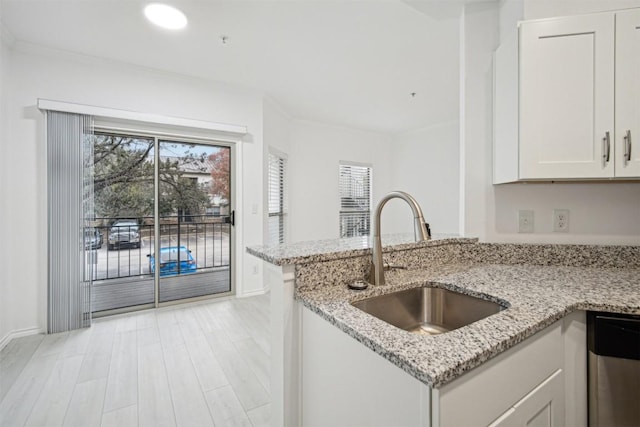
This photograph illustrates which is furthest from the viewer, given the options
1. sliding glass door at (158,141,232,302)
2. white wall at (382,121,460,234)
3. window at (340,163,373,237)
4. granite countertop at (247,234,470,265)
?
window at (340,163,373,237)

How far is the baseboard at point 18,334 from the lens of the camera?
2.34 metres

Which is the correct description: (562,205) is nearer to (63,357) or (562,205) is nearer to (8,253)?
(63,357)

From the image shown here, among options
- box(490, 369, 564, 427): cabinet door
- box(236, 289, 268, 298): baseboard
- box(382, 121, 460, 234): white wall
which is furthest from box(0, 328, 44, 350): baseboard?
box(382, 121, 460, 234): white wall

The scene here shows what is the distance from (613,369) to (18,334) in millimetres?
4015

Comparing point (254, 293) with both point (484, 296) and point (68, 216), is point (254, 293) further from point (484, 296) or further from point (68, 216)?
point (484, 296)

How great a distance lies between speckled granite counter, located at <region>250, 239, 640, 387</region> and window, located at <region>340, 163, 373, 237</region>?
376 cm

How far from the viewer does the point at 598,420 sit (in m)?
1.00

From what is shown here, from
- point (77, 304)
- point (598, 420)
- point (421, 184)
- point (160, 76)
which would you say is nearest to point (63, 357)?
point (77, 304)

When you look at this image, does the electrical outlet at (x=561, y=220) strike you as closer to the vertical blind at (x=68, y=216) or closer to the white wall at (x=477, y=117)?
the white wall at (x=477, y=117)

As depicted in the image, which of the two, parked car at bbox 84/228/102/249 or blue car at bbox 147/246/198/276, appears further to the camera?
blue car at bbox 147/246/198/276

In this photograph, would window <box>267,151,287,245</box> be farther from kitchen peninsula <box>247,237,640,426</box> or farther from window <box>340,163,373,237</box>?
kitchen peninsula <box>247,237,640,426</box>

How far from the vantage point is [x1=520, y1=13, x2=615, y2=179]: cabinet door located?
1.32 metres

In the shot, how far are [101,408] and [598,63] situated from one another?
3.19m

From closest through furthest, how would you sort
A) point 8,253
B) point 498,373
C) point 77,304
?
1. point 498,373
2. point 8,253
3. point 77,304
